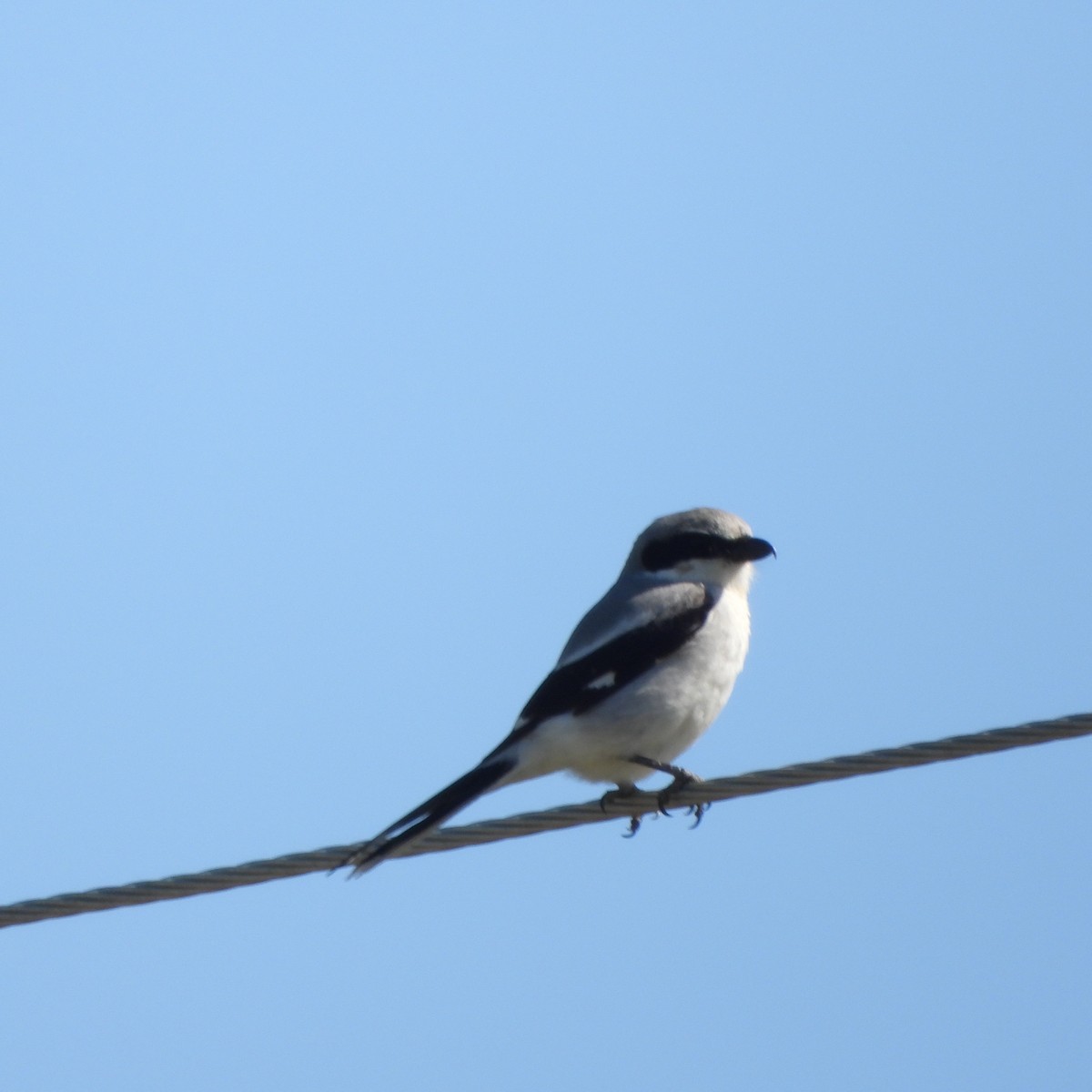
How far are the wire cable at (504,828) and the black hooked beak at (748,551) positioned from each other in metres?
1.99

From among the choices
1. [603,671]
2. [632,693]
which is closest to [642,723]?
[632,693]

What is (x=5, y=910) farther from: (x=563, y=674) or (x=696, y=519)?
(x=696, y=519)

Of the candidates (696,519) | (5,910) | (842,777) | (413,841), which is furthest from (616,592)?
(5,910)

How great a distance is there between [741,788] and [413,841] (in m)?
0.91

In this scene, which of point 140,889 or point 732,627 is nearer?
point 140,889

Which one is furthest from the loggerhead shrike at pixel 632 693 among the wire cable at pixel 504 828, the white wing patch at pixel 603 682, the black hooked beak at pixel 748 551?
the wire cable at pixel 504 828

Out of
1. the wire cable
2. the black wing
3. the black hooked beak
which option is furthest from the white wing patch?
the wire cable

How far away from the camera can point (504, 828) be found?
455 cm

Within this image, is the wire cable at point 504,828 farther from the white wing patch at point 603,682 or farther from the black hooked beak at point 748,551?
the black hooked beak at point 748,551

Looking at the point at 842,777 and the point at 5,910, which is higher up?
the point at 842,777

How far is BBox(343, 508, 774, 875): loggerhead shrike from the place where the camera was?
5738 mm

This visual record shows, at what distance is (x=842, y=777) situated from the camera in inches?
172

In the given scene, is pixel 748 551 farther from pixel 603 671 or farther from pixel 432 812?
pixel 432 812

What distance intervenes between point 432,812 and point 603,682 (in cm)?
92
